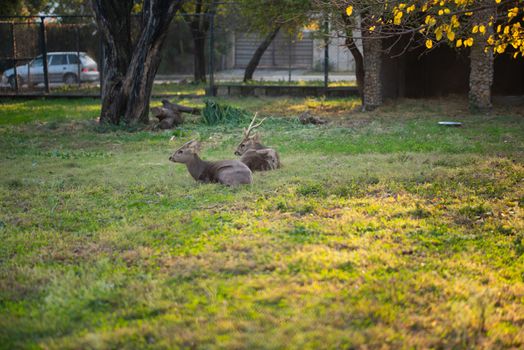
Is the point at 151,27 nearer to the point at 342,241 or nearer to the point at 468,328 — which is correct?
the point at 342,241

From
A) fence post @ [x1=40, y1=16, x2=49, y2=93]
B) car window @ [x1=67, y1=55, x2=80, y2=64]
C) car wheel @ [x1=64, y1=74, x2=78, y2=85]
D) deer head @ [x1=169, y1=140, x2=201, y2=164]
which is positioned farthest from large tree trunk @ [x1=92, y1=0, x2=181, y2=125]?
car wheel @ [x1=64, y1=74, x2=78, y2=85]

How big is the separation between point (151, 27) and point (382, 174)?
8103mm

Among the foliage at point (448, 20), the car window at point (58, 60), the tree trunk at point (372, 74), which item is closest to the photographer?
the foliage at point (448, 20)

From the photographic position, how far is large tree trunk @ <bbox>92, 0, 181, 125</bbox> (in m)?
15.2

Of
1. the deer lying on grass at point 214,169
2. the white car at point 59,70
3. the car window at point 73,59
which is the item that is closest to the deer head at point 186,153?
the deer lying on grass at point 214,169

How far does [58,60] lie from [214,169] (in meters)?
17.7

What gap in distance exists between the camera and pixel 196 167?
9289 mm

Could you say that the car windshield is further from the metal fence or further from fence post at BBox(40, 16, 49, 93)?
fence post at BBox(40, 16, 49, 93)

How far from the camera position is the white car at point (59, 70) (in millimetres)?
23719

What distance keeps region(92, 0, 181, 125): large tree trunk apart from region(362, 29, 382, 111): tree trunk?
18.1 feet

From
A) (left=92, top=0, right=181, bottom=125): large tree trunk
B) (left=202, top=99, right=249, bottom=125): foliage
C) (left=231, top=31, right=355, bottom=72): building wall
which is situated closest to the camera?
(left=92, top=0, right=181, bottom=125): large tree trunk

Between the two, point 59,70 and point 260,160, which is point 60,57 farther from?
point 260,160

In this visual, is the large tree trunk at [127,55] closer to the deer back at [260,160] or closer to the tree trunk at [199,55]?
the deer back at [260,160]

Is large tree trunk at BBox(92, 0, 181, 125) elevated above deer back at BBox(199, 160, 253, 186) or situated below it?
above
